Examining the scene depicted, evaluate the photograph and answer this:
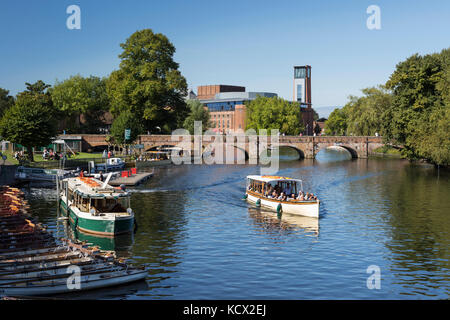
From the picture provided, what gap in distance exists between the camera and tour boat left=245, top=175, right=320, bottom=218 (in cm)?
4831

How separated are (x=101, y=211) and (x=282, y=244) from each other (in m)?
14.9

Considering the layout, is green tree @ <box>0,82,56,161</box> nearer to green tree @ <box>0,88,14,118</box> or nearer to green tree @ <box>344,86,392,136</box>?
green tree @ <box>0,88,14,118</box>

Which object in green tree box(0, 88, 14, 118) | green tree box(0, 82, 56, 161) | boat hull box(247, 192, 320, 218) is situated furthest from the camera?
green tree box(0, 88, 14, 118)

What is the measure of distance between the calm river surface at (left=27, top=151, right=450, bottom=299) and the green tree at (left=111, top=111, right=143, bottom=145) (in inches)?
1559

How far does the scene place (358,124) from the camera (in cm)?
13562

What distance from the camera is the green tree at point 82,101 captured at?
443ft

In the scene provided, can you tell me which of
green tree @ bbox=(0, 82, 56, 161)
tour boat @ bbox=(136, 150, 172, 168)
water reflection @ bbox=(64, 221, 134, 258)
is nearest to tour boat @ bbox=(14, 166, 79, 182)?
green tree @ bbox=(0, 82, 56, 161)

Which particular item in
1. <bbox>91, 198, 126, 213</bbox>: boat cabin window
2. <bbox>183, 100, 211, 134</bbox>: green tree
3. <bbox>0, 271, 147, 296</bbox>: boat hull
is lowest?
<bbox>0, 271, 147, 296</bbox>: boat hull

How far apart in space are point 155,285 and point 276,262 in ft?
29.4

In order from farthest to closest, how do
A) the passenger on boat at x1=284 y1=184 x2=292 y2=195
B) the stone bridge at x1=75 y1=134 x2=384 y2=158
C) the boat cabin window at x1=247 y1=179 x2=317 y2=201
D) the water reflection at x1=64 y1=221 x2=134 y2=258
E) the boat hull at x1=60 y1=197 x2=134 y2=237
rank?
the stone bridge at x1=75 y1=134 x2=384 y2=158, the passenger on boat at x1=284 y1=184 x2=292 y2=195, the boat cabin window at x1=247 y1=179 x2=317 y2=201, the boat hull at x1=60 y1=197 x2=134 y2=237, the water reflection at x1=64 y1=221 x2=134 y2=258

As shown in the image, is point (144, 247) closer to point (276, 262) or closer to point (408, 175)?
point (276, 262)

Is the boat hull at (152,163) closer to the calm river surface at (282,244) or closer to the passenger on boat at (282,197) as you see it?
the calm river surface at (282,244)

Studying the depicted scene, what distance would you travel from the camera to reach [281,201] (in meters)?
50.9
